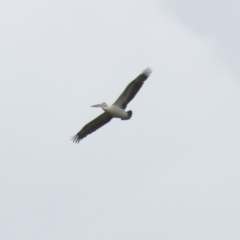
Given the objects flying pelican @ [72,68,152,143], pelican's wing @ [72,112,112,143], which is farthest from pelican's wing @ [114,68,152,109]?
pelican's wing @ [72,112,112,143]

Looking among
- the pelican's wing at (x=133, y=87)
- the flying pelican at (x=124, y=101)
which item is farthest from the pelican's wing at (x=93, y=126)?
the pelican's wing at (x=133, y=87)

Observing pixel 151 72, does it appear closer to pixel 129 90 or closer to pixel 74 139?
pixel 129 90

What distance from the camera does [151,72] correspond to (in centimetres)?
5244

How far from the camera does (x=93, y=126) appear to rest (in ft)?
178

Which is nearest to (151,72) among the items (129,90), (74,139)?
(129,90)

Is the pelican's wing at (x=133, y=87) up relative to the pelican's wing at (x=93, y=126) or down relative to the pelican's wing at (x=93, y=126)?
up

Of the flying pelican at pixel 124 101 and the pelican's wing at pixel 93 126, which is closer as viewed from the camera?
the flying pelican at pixel 124 101

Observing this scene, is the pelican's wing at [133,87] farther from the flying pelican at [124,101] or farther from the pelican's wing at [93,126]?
the pelican's wing at [93,126]

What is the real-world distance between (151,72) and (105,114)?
284 cm

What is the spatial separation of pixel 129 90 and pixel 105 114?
72.7 inches

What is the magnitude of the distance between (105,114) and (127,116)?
1583 millimetres

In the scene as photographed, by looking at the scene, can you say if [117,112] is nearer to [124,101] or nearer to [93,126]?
[124,101]

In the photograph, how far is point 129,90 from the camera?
52406 mm

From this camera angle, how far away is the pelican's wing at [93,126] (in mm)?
53750
